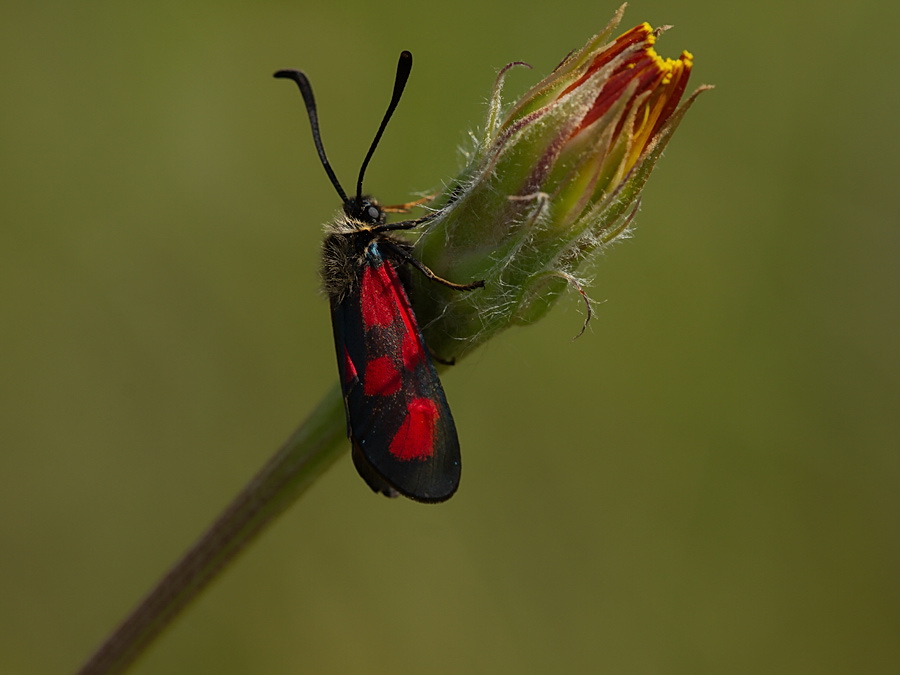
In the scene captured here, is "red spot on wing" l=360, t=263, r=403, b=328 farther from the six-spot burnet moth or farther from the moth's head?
the moth's head

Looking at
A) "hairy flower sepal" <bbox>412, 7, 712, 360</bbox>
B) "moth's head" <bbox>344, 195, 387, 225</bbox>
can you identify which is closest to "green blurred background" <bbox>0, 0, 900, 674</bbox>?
"moth's head" <bbox>344, 195, 387, 225</bbox>

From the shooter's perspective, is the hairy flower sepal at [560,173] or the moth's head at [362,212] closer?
the hairy flower sepal at [560,173]

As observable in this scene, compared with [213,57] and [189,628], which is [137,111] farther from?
[189,628]

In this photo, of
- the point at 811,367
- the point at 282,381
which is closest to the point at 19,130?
the point at 282,381

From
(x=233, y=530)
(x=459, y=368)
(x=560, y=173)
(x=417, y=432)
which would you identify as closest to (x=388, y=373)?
(x=417, y=432)

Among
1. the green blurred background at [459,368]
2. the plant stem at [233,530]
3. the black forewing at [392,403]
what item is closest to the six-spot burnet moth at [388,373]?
the black forewing at [392,403]

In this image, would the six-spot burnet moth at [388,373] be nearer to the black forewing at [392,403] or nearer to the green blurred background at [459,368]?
the black forewing at [392,403]

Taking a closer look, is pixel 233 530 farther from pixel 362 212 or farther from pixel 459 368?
pixel 459 368
